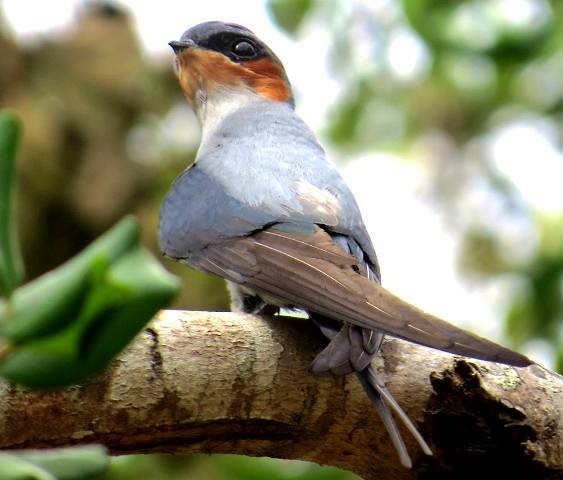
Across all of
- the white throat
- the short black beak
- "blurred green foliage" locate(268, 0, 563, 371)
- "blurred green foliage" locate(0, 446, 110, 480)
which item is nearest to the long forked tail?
"blurred green foliage" locate(0, 446, 110, 480)

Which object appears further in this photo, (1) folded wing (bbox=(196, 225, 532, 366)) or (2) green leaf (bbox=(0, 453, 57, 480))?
(1) folded wing (bbox=(196, 225, 532, 366))

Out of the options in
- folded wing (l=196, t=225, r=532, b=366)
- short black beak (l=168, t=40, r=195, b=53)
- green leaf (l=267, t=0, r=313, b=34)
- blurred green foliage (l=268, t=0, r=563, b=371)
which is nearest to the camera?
folded wing (l=196, t=225, r=532, b=366)

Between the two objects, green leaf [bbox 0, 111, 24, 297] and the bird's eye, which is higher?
green leaf [bbox 0, 111, 24, 297]

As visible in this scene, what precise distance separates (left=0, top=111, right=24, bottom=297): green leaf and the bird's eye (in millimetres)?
2983

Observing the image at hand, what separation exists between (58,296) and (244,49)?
123 inches

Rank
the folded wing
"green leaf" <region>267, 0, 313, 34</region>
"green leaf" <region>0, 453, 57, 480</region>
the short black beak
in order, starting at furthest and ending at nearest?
"green leaf" <region>267, 0, 313, 34</region>
the short black beak
the folded wing
"green leaf" <region>0, 453, 57, 480</region>

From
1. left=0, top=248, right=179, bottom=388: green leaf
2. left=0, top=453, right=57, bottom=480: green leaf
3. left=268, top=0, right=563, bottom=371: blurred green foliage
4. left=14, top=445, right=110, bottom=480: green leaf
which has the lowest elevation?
left=268, top=0, right=563, bottom=371: blurred green foliage

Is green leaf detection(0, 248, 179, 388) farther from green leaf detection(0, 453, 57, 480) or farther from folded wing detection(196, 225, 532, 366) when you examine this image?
folded wing detection(196, 225, 532, 366)

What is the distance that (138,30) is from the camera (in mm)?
6301

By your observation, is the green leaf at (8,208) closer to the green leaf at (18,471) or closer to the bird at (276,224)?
the green leaf at (18,471)

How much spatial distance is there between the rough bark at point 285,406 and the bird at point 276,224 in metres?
0.09

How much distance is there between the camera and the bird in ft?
6.88

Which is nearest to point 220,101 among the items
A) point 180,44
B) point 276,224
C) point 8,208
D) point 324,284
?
point 180,44

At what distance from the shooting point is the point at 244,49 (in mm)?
3957
